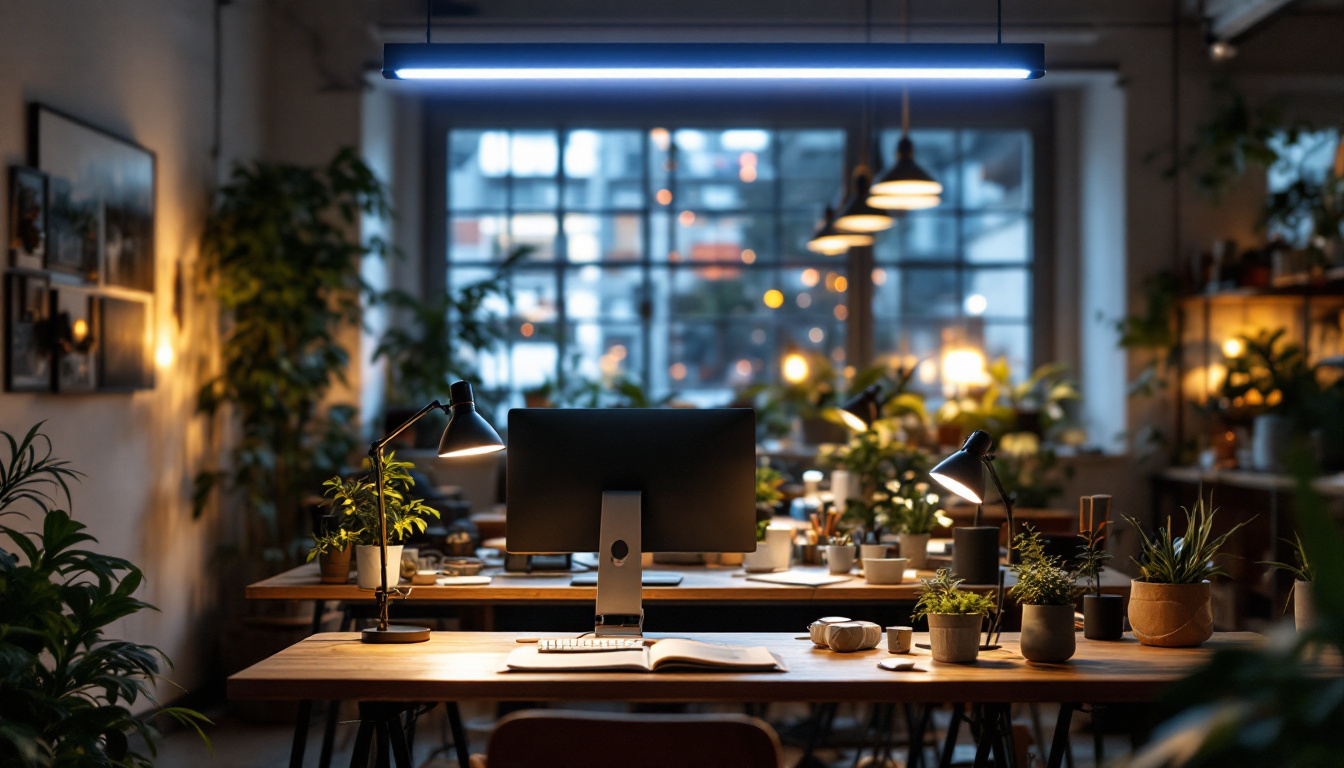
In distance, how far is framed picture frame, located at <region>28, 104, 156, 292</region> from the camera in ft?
13.1

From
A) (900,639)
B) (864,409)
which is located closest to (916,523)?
(864,409)

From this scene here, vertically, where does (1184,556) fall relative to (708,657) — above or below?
above

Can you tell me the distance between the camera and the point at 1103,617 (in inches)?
103

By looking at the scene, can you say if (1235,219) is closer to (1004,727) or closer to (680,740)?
(1004,727)

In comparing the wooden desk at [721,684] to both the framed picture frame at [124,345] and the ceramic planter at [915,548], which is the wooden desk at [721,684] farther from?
the framed picture frame at [124,345]

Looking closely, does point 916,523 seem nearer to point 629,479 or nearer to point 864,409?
point 864,409

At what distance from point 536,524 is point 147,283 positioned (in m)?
2.92

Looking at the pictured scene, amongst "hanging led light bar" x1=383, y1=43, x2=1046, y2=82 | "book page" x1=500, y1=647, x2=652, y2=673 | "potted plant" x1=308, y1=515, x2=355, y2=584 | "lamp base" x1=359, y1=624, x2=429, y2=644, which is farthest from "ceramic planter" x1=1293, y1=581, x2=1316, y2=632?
"potted plant" x1=308, y1=515, x2=355, y2=584

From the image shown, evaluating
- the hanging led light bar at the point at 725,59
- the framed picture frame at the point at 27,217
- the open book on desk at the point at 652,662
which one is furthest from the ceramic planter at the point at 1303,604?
the framed picture frame at the point at 27,217

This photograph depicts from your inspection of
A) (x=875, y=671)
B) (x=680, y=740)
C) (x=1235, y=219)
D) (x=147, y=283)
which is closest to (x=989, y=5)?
(x=1235, y=219)

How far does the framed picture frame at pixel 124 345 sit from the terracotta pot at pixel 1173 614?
3707mm

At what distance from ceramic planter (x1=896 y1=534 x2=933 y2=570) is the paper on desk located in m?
0.27

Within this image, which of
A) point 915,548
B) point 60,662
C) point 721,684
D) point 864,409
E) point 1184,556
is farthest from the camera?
point 864,409

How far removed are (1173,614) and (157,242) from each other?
429 cm
